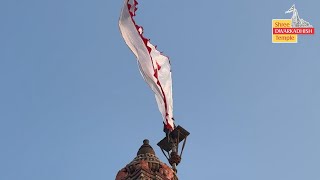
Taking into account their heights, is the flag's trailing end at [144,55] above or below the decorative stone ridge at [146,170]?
above

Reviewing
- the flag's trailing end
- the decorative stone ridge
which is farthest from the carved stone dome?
the flag's trailing end

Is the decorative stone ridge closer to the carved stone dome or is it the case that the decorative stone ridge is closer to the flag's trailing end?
the carved stone dome

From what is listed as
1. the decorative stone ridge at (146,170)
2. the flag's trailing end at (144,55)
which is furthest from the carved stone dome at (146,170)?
the flag's trailing end at (144,55)

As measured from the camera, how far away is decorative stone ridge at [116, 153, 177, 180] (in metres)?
40.7

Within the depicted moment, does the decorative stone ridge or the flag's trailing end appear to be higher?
the flag's trailing end

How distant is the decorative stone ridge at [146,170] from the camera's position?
40.7 meters

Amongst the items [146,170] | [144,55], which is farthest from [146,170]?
[144,55]

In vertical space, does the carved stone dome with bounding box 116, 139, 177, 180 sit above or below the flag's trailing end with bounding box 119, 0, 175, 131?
below

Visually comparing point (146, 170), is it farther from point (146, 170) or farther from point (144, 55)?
point (144, 55)

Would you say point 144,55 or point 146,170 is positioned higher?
point 144,55

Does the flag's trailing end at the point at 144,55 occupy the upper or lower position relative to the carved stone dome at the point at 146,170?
upper

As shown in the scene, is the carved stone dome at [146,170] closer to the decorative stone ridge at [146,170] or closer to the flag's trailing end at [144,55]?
the decorative stone ridge at [146,170]

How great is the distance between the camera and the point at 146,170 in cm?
4091

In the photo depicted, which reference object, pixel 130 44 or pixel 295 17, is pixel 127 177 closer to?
pixel 130 44
